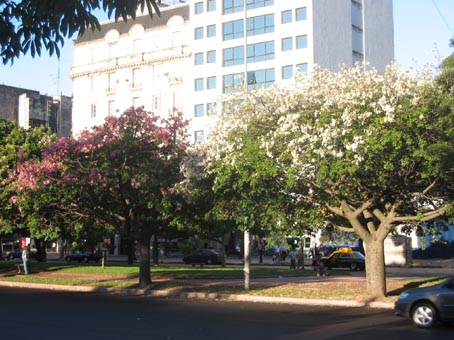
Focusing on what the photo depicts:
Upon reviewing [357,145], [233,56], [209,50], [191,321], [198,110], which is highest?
[209,50]

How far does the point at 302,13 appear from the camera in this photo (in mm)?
63312

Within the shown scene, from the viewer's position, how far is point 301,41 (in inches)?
2485

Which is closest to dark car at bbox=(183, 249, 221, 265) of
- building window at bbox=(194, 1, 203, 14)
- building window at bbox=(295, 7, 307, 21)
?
building window at bbox=(295, 7, 307, 21)

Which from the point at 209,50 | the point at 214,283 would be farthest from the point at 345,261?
the point at 209,50

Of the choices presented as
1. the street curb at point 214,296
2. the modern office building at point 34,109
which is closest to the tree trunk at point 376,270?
the street curb at point 214,296

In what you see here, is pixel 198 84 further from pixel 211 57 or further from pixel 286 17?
pixel 286 17

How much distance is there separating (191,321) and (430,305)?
5623 millimetres

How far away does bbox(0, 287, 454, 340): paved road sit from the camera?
41.0ft

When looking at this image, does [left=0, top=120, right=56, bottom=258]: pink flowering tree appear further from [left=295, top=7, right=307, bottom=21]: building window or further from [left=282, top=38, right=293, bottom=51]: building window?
[left=295, top=7, right=307, bottom=21]: building window

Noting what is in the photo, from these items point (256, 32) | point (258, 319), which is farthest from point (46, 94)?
point (258, 319)

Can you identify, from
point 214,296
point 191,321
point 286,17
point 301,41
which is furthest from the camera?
point 286,17

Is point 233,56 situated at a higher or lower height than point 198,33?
lower

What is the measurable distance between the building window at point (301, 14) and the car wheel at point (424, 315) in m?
52.9

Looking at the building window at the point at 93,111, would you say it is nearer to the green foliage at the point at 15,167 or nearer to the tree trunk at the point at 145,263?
the green foliage at the point at 15,167
